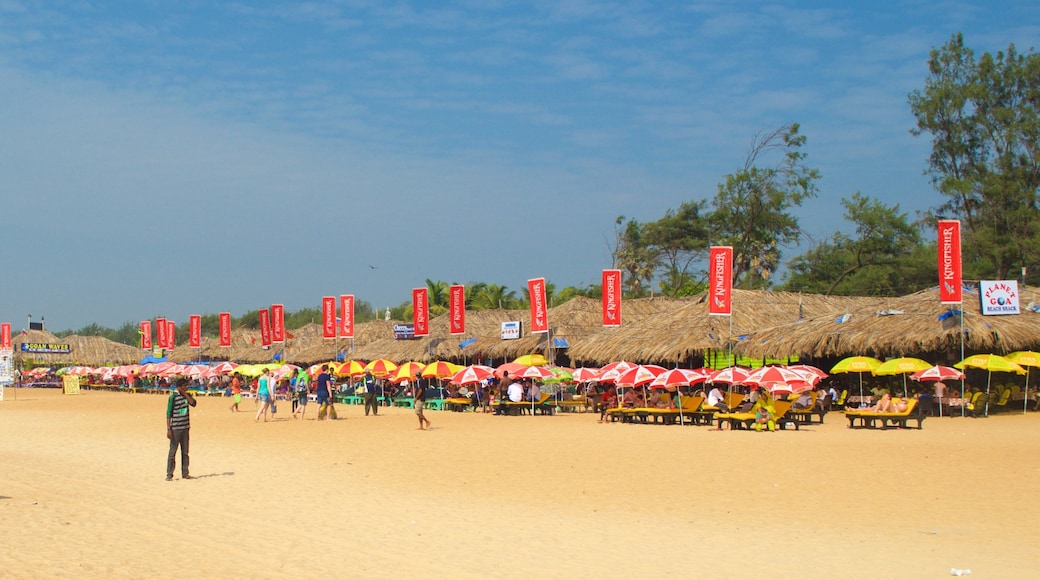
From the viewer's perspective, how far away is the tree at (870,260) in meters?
47.8

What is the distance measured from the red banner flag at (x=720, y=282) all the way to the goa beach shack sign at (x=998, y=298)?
623cm

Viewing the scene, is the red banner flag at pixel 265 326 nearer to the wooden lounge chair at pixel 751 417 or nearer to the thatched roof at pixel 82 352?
the thatched roof at pixel 82 352

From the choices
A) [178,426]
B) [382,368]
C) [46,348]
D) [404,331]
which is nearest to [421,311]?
[404,331]

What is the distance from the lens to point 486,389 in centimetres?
3089

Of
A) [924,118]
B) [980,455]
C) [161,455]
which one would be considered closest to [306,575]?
[161,455]

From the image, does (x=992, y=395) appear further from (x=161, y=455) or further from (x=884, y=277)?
(x=884, y=277)

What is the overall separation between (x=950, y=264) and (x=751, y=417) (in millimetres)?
7483

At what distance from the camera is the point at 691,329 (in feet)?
98.2

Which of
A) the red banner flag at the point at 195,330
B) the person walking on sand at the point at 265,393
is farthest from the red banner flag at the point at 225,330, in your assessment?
the person walking on sand at the point at 265,393

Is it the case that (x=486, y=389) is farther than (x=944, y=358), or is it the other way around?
(x=486, y=389)

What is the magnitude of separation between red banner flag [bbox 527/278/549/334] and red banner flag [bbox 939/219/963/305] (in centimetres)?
1186

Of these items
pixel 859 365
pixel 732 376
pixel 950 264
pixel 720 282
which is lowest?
pixel 732 376

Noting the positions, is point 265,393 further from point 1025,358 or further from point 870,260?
point 870,260

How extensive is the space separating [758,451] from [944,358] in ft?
39.4
